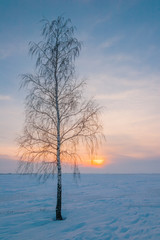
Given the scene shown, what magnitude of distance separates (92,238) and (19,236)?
3.13m

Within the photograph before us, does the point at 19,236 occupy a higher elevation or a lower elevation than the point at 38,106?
lower

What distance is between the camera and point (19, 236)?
8195mm

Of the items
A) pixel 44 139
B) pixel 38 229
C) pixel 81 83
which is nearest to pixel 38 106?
pixel 44 139

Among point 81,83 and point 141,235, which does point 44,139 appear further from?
point 141,235

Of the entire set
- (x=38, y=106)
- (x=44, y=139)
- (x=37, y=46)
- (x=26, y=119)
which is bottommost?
(x=44, y=139)

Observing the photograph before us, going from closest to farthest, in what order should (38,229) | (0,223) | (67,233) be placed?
(67,233) → (38,229) → (0,223)

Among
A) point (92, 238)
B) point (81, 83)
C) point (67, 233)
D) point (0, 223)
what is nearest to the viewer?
point (92, 238)

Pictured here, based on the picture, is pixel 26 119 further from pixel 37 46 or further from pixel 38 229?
pixel 38 229

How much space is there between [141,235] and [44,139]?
6655 millimetres

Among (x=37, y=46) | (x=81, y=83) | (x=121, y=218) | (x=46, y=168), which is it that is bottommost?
(x=121, y=218)

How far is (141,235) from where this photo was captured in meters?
8.40

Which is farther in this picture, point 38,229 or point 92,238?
point 38,229

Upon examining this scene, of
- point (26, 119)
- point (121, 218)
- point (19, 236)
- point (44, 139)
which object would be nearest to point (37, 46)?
point (26, 119)

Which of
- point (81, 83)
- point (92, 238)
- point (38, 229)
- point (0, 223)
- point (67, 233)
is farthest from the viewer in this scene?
point (81, 83)
